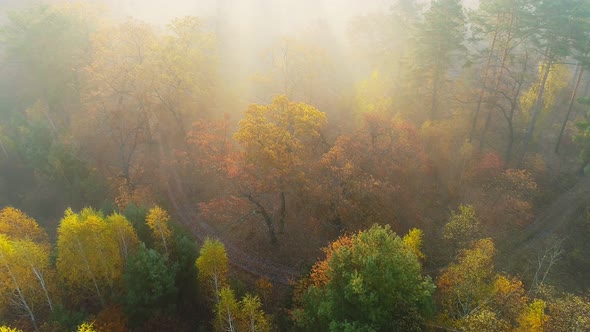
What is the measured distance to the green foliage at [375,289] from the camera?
57.7ft

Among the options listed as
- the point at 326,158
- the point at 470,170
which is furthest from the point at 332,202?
the point at 470,170

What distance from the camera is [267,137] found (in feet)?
93.5

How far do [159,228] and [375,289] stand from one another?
16913 mm

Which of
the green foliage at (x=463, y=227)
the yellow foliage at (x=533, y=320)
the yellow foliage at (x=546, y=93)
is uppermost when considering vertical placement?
the yellow foliage at (x=546, y=93)

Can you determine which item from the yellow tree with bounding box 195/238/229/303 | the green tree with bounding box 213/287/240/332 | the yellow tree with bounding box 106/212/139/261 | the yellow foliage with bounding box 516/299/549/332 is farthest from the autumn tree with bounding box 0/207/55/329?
the yellow foliage with bounding box 516/299/549/332

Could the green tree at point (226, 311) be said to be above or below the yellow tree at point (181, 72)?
below

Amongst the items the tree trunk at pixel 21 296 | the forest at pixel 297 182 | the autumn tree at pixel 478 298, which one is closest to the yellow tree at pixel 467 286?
the autumn tree at pixel 478 298

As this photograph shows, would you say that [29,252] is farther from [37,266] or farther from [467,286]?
[467,286]

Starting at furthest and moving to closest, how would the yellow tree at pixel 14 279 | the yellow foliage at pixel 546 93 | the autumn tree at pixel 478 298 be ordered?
the yellow foliage at pixel 546 93 < the yellow tree at pixel 14 279 < the autumn tree at pixel 478 298

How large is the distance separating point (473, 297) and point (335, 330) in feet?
31.2

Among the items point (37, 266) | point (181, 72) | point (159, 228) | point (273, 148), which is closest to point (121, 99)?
point (181, 72)

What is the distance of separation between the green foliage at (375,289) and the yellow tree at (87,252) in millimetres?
15629

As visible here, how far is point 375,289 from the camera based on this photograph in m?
18.0

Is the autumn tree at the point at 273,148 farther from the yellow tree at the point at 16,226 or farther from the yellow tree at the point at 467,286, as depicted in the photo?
the yellow tree at the point at 16,226
